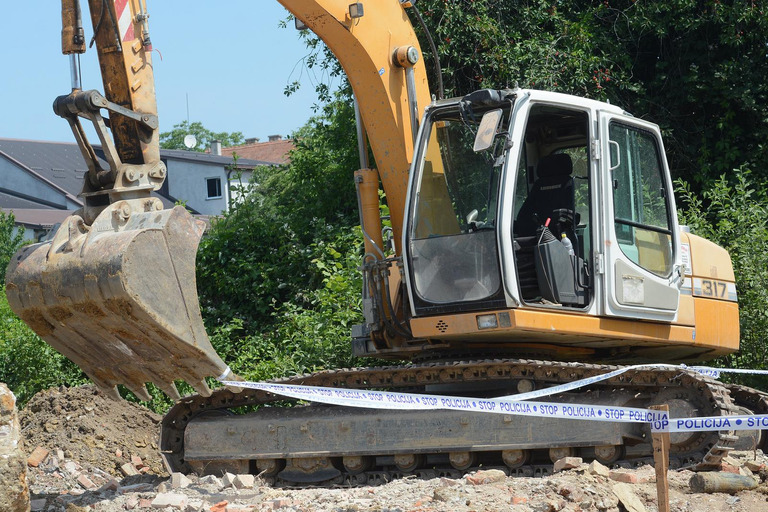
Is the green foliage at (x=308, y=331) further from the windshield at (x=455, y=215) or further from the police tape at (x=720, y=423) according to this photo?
the police tape at (x=720, y=423)

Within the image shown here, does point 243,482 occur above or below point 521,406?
below

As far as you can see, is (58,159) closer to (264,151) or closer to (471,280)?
(264,151)

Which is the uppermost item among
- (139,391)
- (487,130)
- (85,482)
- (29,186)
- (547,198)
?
(29,186)

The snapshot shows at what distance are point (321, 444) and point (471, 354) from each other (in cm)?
128

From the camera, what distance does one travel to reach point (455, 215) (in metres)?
7.04

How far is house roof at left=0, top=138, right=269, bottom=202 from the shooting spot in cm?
4378

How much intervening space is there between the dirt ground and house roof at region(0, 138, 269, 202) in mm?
34165

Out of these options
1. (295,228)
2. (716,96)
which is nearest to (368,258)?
(295,228)

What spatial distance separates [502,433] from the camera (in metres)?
6.81

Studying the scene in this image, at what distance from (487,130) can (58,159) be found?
45941 mm

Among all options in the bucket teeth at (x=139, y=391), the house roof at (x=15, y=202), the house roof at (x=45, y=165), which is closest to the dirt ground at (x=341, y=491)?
the bucket teeth at (x=139, y=391)

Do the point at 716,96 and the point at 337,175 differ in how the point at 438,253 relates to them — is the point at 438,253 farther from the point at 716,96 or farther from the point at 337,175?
the point at 716,96

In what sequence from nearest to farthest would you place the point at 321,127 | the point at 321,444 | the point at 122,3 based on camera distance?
the point at 122,3 < the point at 321,444 < the point at 321,127

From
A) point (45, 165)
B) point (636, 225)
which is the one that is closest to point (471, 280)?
point (636, 225)
